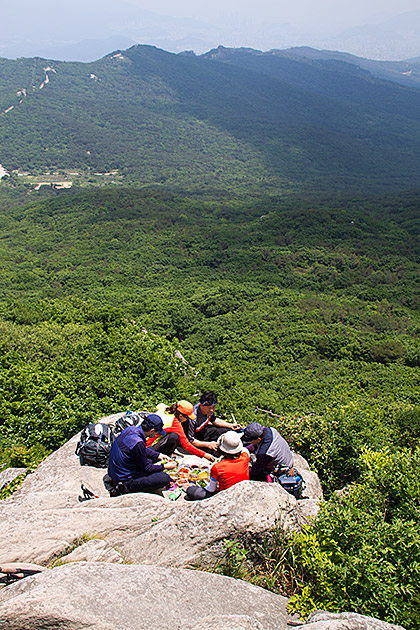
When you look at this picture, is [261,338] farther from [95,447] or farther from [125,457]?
[125,457]

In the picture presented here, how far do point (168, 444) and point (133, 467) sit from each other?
1326mm

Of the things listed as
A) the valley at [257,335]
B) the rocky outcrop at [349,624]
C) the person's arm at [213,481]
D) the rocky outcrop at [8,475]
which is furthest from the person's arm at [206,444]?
the rocky outcrop at [349,624]

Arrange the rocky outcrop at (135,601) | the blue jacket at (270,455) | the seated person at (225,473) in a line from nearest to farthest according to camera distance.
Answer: the rocky outcrop at (135,601), the seated person at (225,473), the blue jacket at (270,455)

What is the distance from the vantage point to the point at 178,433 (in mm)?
9375

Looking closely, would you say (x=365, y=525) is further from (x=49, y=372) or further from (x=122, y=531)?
(x=49, y=372)


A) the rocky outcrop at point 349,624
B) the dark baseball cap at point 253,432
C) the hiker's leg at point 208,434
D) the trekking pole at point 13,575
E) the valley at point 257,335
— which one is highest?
the rocky outcrop at point 349,624

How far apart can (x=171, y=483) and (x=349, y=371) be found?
2550 centimetres

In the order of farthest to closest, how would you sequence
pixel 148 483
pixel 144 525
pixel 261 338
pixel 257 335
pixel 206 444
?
pixel 257 335
pixel 261 338
pixel 206 444
pixel 148 483
pixel 144 525

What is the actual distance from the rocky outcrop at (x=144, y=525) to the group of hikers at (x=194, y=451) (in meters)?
0.59

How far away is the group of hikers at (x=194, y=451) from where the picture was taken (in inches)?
296

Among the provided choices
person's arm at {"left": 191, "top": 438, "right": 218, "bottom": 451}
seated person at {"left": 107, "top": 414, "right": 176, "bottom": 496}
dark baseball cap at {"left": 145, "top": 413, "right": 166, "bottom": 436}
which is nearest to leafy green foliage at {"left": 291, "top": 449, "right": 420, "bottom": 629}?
seated person at {"left": 107, "top": 414, "right": 176, "bottom": 496}

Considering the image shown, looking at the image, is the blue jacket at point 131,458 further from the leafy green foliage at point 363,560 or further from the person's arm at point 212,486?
the leafy green foliage at point 363,560

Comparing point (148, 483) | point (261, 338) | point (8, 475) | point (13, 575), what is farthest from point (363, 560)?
point (261, 338)

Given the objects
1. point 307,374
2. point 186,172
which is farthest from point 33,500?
point 186,172
